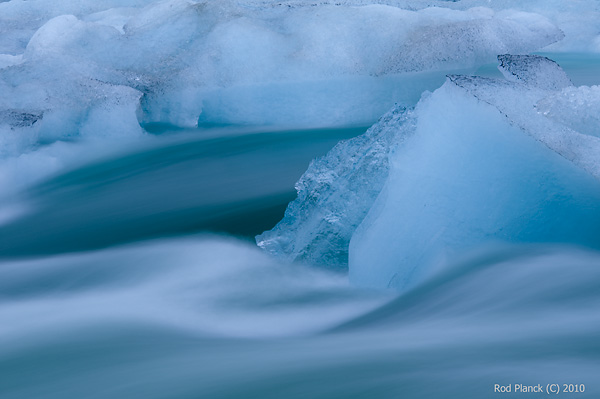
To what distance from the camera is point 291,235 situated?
2646 mm

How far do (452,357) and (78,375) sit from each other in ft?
2.75

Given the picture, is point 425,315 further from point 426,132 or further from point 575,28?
point 575,28

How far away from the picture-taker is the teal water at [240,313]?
1.34 m

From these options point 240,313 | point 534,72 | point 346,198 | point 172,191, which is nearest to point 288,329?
point 240,313

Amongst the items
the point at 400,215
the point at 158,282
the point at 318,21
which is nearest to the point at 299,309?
the point at 400,215

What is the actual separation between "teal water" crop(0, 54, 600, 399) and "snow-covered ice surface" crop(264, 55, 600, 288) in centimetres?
9

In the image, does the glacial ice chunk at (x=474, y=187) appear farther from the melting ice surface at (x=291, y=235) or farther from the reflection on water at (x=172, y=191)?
the reflection on water at (x=172, y=191)

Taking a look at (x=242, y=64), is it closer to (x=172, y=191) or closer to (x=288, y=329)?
(x=172, y=191)

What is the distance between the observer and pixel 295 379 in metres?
1.37

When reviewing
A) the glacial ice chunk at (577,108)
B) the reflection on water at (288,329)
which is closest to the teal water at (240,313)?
the reflection on water at (288,329)

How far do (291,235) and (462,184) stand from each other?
747 mm

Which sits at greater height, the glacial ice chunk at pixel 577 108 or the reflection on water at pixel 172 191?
the glacial ice chunk at pixel 577 108

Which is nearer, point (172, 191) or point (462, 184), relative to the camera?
point (462, 184)

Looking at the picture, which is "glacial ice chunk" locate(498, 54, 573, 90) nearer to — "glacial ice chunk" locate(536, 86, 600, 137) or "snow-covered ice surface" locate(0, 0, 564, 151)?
"glacial ice chunk" locate(536, 86, 600, 137)
